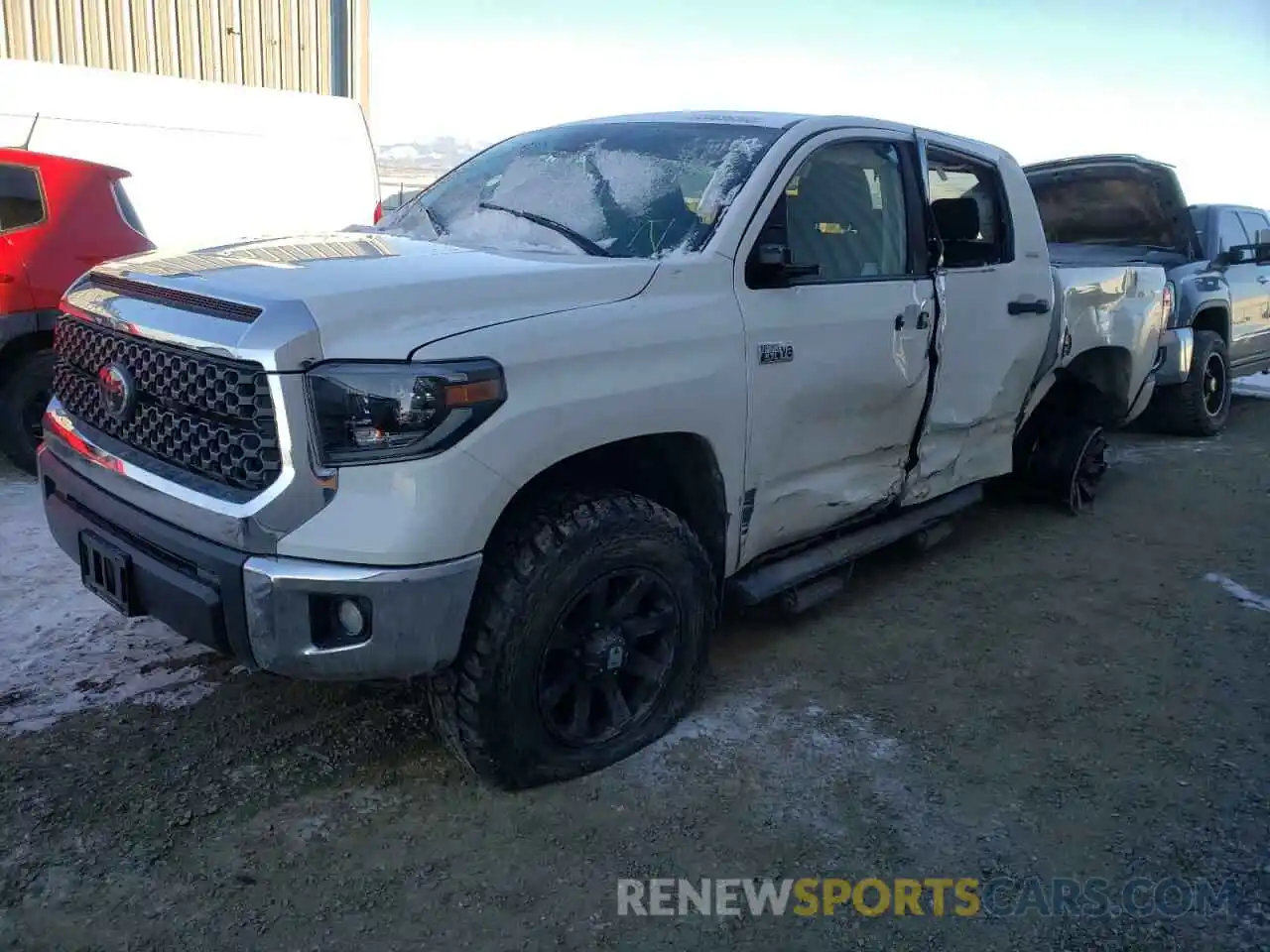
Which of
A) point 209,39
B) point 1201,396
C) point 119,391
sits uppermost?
point 209,39

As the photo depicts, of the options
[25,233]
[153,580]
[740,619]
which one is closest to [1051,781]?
[740,619]

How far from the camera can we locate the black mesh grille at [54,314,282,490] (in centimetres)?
242

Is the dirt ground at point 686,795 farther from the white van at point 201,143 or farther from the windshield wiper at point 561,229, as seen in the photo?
the white van at point 201,143

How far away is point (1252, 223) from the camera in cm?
922

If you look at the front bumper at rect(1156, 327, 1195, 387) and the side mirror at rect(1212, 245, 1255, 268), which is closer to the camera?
the front bumper at rect(1156, 327, 1195, 387)

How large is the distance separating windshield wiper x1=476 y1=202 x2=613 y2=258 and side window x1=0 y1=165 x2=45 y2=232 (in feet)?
11.9

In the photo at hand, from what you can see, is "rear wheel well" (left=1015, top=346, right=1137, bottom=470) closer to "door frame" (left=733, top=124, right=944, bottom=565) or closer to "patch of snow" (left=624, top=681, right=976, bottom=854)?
"door frame" (left=733, top=124, right=944, bottom=565)

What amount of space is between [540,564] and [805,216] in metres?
1.64

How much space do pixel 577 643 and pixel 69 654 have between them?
193cm

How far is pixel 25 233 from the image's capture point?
18.9ft

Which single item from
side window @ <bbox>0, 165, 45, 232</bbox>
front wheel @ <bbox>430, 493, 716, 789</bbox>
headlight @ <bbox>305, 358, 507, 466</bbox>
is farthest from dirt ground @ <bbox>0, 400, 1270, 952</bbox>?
side window @ <bbox>0, 165, 45, 232</bbox>

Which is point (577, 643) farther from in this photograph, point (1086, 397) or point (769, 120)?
point (1086, 397)

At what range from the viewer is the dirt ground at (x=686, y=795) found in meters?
2.43

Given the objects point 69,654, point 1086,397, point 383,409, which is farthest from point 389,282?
point 1086,397
